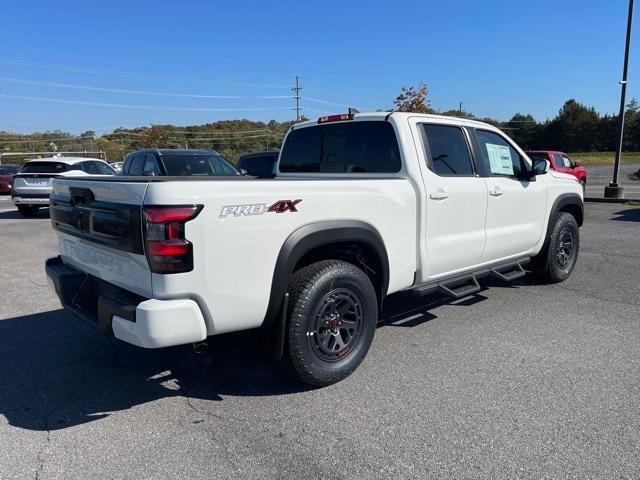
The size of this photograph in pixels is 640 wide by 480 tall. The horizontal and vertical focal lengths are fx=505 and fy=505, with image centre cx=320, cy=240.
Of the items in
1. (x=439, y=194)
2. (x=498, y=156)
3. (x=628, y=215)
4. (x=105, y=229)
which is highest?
(x=498, y=156)

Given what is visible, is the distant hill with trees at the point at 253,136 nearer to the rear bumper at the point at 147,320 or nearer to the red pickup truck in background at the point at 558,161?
the red pickup truck in background at the point at 558,161

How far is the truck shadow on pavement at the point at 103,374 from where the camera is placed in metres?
3.34

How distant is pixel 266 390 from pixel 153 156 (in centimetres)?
858

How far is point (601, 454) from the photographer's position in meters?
2.72

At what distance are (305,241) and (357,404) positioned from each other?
113cm

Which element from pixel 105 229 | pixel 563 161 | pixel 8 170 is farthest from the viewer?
pixel 8 170

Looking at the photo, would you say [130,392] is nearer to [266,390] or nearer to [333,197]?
[266,390]

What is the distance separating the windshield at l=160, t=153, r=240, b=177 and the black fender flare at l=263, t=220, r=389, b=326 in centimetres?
759

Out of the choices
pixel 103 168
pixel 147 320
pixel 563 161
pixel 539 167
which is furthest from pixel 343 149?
pixel 563 161

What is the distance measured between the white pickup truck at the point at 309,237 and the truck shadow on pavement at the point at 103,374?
1.80 feet

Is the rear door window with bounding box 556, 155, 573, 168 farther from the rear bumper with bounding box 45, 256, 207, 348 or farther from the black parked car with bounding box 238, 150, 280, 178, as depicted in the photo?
the rear bumper with bounding box 45, 256, 207, 348

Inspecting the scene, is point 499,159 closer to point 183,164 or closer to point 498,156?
point 498,156

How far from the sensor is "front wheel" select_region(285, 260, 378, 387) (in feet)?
10.9

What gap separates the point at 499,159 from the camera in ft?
17.2
